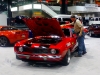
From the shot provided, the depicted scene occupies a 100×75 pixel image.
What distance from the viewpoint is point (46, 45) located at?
5.64 metres

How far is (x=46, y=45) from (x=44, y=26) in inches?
35.2

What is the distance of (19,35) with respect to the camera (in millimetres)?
9375

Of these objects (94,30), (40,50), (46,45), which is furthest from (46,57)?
(94,30)

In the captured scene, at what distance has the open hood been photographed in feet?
19.5

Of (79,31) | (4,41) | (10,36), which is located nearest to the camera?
(79,31)

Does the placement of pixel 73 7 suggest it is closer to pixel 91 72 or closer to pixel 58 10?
pixel 58 10

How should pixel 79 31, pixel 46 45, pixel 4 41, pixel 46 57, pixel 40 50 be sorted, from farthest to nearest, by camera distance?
1. pixel 4 41
2. pixel 79 31
3. pixel 46 45
4. pixel 40 50
5. pixel 46 57

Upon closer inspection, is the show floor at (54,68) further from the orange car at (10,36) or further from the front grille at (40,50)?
the orange car at (10,36)

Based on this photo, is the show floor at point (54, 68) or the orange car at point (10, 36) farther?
the orange car at point (10, 36)

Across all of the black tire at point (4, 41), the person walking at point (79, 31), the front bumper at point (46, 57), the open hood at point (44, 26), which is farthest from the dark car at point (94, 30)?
the front bumper at point (46, 57)

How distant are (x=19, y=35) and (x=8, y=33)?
547 millimetres

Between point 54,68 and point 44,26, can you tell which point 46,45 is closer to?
point 54,68

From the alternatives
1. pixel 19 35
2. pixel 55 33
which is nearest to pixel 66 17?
pixel 19 35

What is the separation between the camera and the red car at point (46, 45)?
543cm
